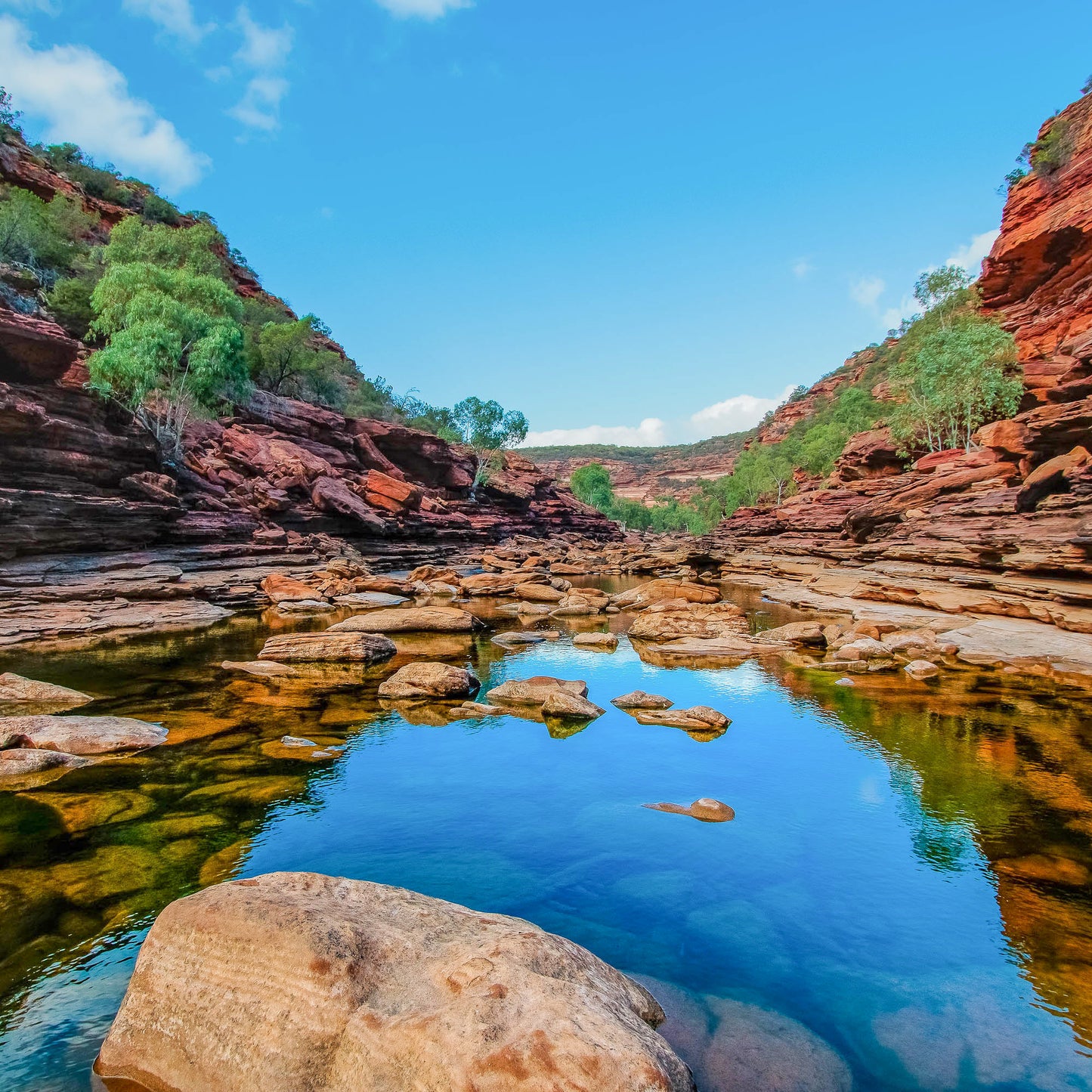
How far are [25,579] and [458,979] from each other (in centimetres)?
2194

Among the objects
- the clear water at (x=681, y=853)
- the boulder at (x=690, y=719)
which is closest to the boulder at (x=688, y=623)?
the clear water at (x=681, y=853)

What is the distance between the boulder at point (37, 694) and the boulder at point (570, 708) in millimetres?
7680

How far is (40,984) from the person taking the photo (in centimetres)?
392

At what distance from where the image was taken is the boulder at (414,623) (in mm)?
17078

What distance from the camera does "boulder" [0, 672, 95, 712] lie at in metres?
9.80

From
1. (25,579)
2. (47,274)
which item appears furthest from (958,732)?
(47,274)

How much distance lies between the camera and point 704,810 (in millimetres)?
6699

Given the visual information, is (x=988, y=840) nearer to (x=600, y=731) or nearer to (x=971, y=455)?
(x=600, y=731)

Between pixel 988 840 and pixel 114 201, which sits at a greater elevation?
pixel 114 201

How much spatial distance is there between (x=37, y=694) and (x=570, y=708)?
28.6ft

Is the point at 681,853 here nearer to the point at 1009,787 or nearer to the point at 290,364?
the point at 1009,787

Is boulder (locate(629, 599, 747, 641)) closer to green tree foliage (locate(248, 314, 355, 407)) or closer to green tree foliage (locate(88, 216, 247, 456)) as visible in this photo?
green tree foliage (locate(88, 216, 247, 456))

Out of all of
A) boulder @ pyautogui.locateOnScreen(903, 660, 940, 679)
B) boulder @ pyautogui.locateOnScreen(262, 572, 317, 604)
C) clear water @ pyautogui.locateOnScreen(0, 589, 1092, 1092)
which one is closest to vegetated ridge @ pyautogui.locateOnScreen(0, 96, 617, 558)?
boulder @ pyautogui.locateOnScreen(262, 572, 317, 604)

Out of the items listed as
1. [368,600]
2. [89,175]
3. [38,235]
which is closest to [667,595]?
[368,600]
